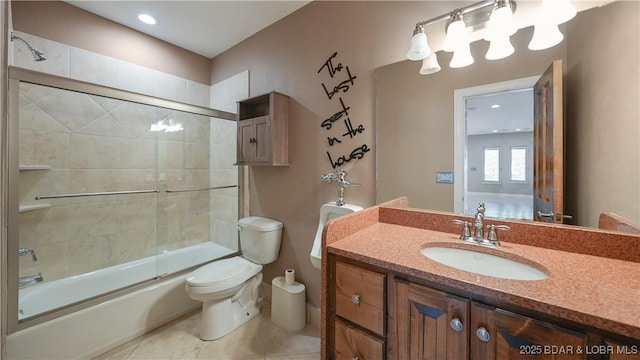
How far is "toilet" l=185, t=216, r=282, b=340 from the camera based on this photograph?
5.45ft

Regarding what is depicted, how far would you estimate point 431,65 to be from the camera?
1.31 metres

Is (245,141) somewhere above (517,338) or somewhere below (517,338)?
above

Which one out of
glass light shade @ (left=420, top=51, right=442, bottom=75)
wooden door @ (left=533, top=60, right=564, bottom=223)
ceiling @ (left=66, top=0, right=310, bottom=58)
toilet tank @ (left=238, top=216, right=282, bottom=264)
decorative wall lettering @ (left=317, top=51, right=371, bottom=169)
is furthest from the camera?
toilet tank @ (left=238, top=216, right=282, bottom=264)

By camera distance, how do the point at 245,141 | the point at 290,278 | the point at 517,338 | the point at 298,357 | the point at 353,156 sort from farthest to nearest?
the point at 245,141 < the point at 290,278 < the point at 353,156 < the point at 298,357 < the point at 517,338

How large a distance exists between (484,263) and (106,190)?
284 centimetres

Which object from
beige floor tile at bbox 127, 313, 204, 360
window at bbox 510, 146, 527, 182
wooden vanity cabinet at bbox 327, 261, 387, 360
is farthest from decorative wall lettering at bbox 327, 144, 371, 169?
beige floor tile at bbox 127, 313, 204, 360

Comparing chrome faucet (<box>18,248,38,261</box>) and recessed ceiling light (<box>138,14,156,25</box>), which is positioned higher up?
recessed ceiling light (<box>138,14,156,25</box>)

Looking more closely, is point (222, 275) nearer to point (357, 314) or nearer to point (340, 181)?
point (340, 181)

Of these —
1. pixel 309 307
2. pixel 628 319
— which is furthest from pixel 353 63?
pixel 309 307

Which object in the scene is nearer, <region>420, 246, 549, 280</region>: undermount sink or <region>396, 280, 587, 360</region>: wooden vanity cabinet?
<region>396, 280, 587, 360</region>: wooden vanity cabinet

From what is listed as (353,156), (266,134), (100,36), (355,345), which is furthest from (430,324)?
(100,36)

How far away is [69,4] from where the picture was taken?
190 cm

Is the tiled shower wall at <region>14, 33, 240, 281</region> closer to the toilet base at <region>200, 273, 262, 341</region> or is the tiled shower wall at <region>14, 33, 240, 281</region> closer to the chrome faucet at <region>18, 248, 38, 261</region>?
the chrome faucet at <region>18, 248, 38, 261</region>

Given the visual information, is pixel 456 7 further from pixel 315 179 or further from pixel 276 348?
pixel 276 348
